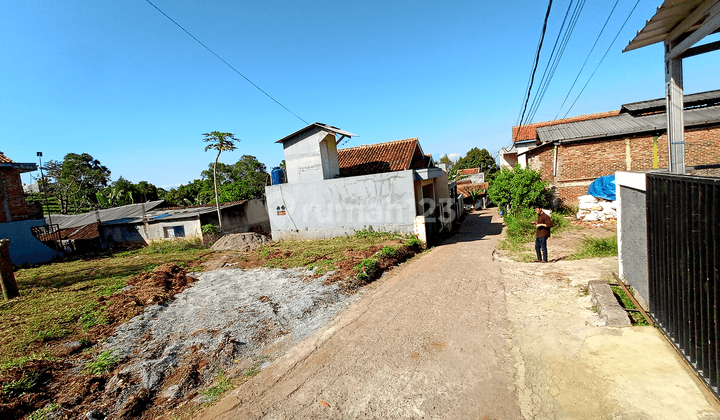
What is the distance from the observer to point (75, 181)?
3844cm

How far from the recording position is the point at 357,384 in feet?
13.5

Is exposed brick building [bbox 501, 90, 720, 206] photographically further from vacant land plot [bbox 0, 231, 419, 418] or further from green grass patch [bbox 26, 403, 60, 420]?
green grass patch [bbox 26, 403, 60, 420]

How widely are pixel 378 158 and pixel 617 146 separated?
11.9 metres

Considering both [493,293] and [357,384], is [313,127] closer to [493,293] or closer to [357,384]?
[493,293]

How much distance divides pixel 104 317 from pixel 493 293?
8.44m

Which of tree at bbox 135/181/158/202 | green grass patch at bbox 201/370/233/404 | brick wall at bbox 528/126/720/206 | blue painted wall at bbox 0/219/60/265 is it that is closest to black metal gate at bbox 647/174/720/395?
green grass patch at bbox 201/370/233/404

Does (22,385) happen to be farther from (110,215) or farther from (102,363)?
(110,215)

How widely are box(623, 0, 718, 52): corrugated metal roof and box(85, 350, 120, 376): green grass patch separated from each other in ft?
29.2

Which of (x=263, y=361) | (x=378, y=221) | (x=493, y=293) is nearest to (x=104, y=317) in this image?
(x=263, y=361)

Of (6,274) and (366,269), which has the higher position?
(6,274)

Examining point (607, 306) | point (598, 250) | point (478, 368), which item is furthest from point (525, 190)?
point (478, 368)

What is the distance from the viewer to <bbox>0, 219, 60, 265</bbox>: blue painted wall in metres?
16.5

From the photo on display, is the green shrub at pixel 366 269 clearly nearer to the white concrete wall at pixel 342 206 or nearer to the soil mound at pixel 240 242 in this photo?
the white concrete wall at pixel 342 206

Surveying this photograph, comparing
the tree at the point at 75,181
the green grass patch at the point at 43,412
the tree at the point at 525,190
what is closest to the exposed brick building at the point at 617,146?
the tree at the point at 525,190
